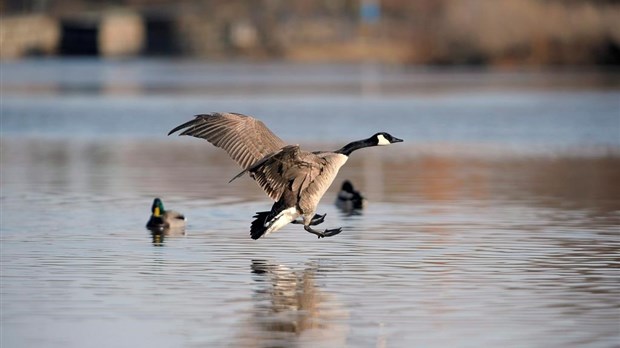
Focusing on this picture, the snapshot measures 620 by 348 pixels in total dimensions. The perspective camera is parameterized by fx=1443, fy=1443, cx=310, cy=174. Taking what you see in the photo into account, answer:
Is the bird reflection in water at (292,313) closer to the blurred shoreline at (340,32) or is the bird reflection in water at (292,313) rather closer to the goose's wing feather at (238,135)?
the goose's wing feather at (238,135)

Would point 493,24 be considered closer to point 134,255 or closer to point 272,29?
point 272,29

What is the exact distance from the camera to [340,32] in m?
91.4

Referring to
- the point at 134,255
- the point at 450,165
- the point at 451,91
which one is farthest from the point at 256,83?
the point at 134,255

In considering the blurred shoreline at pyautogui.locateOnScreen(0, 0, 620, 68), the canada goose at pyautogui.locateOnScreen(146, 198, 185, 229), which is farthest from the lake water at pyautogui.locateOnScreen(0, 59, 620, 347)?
the blurred shoreline at pyautogui.locateOnScreen(0, 0, 620, 68)

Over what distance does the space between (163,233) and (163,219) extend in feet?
0.85

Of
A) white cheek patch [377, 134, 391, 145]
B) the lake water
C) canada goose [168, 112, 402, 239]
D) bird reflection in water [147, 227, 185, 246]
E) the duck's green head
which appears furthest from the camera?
the duck's green head

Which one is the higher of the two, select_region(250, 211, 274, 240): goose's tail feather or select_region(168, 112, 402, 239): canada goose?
select_region(168, 112, 402, 239): canada goose

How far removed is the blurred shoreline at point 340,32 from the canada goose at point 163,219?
45176mm

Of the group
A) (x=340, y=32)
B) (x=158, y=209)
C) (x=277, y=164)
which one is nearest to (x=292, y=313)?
(x=277, y=164)

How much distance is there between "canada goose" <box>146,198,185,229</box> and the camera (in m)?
13.5

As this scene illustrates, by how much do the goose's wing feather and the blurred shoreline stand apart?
153ft

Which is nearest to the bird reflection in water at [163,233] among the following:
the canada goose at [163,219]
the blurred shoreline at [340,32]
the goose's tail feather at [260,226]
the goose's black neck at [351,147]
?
the canada goose at [163,219]

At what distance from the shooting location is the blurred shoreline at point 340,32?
2329 inches

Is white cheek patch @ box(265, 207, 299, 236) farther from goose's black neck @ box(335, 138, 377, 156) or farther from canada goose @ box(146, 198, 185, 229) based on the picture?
canada goose @ box(146, 198, 185, 229)
